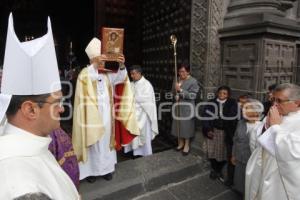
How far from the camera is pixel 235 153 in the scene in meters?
3.51

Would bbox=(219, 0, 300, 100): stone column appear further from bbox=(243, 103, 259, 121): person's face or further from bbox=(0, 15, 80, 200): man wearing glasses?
bbox=(0, 15, 80, 200): man wearing glasses

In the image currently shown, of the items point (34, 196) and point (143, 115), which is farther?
point (143, 115)

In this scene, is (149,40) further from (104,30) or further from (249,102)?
(249,102)

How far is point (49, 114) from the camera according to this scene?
1.21m

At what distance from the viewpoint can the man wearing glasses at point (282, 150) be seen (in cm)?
228

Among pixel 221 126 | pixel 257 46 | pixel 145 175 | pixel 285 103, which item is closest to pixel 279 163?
pixel 285 103

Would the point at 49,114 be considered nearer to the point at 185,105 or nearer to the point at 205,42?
the point at 185,105

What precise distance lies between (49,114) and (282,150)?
1.91 metres

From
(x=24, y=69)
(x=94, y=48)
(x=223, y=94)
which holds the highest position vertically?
(x=94, y=48)

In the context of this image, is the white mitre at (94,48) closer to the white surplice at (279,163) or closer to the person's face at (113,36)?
the person's face at (113,36)

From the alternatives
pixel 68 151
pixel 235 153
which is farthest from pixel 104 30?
pixel 235 153

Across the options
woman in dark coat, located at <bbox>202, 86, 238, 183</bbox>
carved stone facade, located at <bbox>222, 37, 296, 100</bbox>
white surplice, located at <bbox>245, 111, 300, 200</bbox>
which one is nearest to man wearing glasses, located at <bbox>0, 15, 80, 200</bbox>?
white surplice, located at <bbox>245, 111, 300, 200</bbox>

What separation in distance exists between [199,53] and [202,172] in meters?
2.04

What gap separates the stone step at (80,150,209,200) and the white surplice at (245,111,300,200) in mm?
1486
